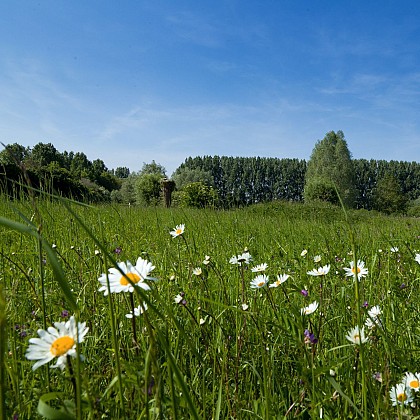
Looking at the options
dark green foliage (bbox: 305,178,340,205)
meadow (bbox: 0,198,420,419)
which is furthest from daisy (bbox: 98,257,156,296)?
dark green foliage (bbox: 305,178,340,205)

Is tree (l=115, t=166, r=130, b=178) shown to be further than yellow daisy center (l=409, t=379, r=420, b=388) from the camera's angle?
Yes

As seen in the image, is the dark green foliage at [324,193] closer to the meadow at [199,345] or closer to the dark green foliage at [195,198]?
the dark green foliage at [195,198]

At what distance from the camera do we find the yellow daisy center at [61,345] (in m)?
0.49

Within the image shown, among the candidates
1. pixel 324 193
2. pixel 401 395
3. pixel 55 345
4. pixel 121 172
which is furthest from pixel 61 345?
pixel 121 172

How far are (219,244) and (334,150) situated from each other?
39.5 meters

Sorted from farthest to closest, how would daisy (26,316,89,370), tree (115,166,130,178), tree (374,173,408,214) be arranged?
1. tree (115,166,130,178)
2. tree (374,173,408,214)
3. daisy (26,316,89,370)

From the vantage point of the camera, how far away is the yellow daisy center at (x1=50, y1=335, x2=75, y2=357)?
1.61 feet

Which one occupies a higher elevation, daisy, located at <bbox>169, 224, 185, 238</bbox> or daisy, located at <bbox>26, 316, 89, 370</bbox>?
daisy, located at <bbox>169, 224, 185, 238</bbox>

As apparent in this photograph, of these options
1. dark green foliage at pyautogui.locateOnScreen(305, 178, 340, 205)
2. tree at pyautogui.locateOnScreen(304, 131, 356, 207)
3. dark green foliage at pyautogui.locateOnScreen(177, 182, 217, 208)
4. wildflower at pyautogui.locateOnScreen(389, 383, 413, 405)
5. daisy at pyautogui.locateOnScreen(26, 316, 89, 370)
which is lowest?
wildflower at pyautogui.locateOnScreen(389, 383, 413, 405)

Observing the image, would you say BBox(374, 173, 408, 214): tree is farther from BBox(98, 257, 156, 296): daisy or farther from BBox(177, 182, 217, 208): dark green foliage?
BBox(98, 257, 156, 296): daisy

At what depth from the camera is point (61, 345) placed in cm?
50

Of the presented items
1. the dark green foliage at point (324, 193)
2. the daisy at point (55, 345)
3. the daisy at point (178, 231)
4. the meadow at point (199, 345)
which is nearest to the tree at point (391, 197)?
the dark green foliage at point (324, 193)

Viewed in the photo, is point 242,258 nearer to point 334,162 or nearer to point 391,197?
point 334,162

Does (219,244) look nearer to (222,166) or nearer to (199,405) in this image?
(199,405)
